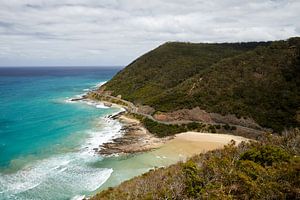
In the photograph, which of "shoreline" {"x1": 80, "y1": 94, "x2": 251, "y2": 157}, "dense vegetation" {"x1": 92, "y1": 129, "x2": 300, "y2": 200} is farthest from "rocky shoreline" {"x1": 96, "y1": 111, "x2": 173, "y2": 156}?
"dense vegetation" {"x1": 92, "y1": 129, "x2": 300, "y2": 200}

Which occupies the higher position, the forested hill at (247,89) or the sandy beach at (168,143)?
the forested hill at (247,89)

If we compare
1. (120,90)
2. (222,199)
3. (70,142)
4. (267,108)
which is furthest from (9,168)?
(120,90)

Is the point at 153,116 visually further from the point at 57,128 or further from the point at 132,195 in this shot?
the point at 132,195

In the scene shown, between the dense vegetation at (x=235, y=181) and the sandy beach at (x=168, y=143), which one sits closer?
the dense vegetation at (x=235, y=181)

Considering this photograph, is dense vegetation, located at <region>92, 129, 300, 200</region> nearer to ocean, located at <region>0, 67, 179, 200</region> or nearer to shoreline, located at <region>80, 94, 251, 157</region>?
ocean, located at <region>0, 67, 179, 200</region>

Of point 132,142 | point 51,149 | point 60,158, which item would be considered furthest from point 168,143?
point 51,149

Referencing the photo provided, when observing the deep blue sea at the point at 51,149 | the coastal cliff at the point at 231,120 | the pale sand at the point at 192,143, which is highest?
the coastal cliff at the point at 231,120

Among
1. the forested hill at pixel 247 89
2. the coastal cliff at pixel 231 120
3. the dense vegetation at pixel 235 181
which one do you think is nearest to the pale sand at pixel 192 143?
the coastal cliff at pixel 231 120

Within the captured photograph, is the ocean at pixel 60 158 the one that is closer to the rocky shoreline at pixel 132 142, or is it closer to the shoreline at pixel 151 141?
the rocky shoreline at pixel 132 142

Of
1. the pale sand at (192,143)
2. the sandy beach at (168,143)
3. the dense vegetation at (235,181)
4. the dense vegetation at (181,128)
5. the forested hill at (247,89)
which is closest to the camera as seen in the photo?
the dense vegetation at (235,181)
